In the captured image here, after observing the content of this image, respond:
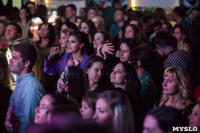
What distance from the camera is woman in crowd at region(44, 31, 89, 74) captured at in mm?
4570

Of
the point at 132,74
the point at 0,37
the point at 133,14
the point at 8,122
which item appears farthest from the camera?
the point at 133,14

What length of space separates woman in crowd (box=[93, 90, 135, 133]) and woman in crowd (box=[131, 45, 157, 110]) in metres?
1.37

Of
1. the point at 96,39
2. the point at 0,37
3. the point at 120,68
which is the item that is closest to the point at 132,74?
the point at 120,68

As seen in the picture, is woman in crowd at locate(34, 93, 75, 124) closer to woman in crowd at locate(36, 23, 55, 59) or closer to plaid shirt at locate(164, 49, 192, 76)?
plaid shirt at locate(164, 49, 192, 76)

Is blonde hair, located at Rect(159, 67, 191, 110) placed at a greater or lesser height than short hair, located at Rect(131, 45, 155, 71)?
lesser

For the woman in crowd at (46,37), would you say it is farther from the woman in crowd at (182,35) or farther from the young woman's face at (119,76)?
the young woman's face at (119,76)

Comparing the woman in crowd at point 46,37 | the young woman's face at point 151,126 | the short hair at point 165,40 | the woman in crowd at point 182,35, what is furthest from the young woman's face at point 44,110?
the woman in crowd at point 182,35

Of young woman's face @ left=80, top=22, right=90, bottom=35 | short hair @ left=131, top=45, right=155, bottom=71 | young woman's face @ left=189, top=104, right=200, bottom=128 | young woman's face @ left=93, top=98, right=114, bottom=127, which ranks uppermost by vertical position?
young woman's face @ left=80, top=22, right=90, bottom=35

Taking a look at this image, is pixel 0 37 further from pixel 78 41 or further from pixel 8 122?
pixel 8 122

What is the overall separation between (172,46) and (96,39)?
108cm

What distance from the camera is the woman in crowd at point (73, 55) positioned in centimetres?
457

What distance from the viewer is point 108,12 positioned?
9133 mm

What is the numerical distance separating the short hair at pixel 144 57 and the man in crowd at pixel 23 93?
134 cm

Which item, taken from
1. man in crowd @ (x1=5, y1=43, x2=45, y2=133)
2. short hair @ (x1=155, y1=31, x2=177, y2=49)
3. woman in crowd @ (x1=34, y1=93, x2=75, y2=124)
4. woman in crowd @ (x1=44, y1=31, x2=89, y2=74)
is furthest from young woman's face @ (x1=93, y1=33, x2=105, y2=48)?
woman in crowd @ (x1=34, y1=93, x2=75, y2=124)
